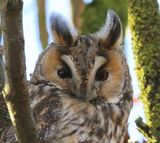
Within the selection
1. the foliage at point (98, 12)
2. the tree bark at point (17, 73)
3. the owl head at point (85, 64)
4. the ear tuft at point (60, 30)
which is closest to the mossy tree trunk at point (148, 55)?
the owl head at point (85, 64)

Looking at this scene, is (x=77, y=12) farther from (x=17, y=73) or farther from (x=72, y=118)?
(x=17, y=73)

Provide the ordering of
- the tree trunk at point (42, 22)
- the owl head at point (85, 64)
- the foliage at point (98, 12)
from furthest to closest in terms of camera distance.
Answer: the foliage at point (98, 12) < the tree trunk at point (42, 22) < the owl head at point (85, 64)

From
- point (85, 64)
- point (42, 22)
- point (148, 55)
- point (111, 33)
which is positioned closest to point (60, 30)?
point (111, 33)

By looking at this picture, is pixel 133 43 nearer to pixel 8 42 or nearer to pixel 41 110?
pixel 41 110

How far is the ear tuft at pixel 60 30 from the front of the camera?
311 cm

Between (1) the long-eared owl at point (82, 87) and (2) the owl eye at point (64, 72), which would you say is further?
(2) the owl eye at point (64, 72)

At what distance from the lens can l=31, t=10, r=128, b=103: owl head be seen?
9.65ft

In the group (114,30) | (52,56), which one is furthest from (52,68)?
(114,30)

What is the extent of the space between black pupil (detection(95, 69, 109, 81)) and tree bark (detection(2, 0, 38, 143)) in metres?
0.97

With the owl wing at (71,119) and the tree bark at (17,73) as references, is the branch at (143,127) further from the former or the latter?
the tree bark at (17,73)

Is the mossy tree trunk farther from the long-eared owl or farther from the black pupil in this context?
the black pupil

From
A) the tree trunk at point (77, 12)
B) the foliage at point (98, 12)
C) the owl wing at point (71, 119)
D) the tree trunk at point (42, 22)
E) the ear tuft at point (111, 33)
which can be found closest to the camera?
the owl wing at point (71, 119)

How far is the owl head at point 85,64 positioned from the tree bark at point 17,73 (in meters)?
0.83

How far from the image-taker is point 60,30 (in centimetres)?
323
